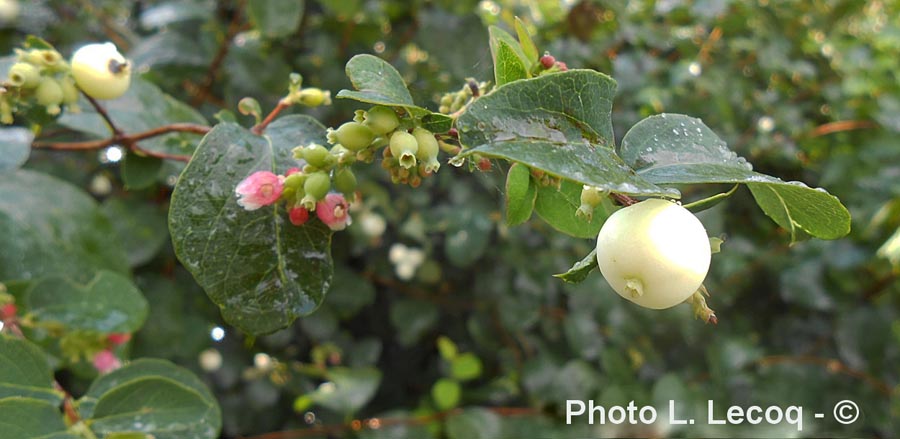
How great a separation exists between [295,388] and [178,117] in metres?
0.75

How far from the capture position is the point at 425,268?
1481mm

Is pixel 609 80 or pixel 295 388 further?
pixel 295 388

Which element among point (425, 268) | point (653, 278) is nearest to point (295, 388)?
point (425, 268)

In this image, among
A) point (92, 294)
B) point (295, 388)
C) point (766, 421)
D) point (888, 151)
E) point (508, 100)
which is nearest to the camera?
point (508, 100)

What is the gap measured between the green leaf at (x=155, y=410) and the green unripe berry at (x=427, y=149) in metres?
0.30

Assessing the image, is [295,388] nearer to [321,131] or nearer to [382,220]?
[382,220]

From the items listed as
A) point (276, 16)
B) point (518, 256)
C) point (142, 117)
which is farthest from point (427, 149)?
point (518, 256)

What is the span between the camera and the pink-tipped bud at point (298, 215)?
497 mm

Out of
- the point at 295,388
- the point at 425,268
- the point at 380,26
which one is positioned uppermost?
the point at 380,26

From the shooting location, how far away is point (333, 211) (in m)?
0.50

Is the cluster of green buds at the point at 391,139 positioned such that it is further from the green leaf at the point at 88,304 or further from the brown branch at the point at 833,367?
the brown branch at the point at 833,367

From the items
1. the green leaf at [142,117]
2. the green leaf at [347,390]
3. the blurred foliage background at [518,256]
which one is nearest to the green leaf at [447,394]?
the blurred foliage background at [518,256]

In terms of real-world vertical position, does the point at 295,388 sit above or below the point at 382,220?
below

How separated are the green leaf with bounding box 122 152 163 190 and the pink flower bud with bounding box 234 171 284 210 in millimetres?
284
